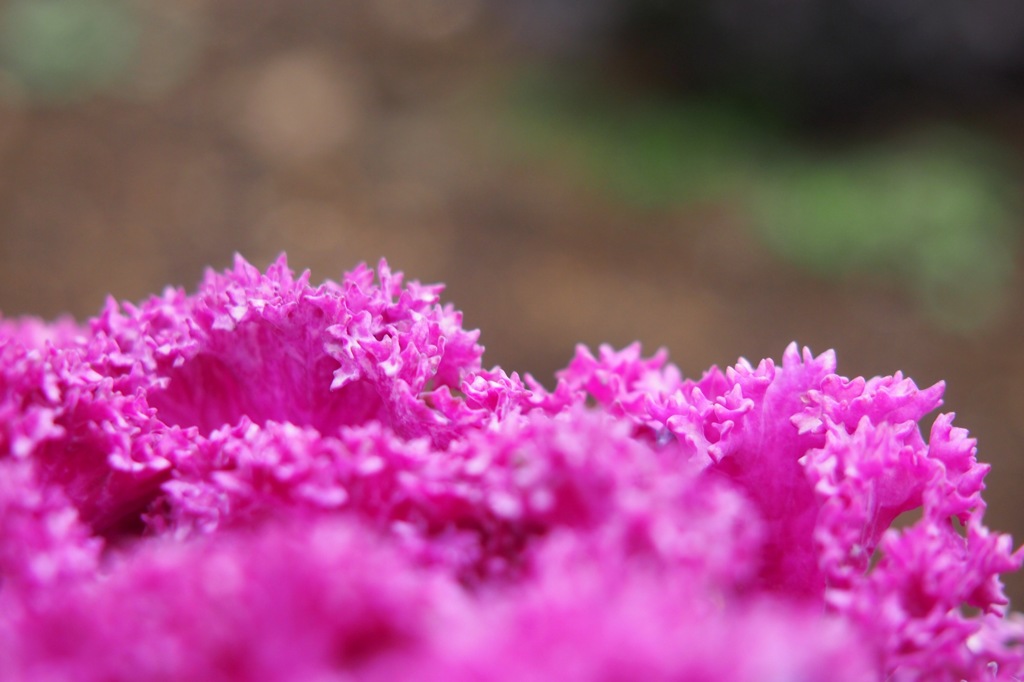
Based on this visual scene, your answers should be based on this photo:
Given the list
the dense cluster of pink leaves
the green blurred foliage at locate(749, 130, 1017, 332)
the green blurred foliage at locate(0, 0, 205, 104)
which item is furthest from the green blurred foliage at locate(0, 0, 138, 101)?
the dense cluster of pink leaves

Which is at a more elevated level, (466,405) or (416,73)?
(416,73)

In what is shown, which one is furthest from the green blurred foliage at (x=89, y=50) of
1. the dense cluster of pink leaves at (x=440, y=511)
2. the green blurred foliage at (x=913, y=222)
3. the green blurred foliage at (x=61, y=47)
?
the dense cluster of pink leaves at (x=440, y=511)

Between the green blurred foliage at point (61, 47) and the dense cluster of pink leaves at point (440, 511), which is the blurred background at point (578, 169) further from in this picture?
the dense cluster of pink leaves at point (440, 511)

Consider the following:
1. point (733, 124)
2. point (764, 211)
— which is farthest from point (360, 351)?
point (733, 124)

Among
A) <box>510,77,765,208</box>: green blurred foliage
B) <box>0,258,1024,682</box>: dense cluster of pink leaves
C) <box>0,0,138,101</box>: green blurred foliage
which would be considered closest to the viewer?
<box>0,258,1024,682</box>: dense cluster of pink leaves

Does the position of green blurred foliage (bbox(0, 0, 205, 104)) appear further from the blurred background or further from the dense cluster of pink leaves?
the dense cluster of pink leaves

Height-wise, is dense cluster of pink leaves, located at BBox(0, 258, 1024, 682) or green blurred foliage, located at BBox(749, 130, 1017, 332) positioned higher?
green blurred foliage, located at BBox(749, 130, 1017, 332)

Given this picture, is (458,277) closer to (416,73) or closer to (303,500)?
(416,73)
